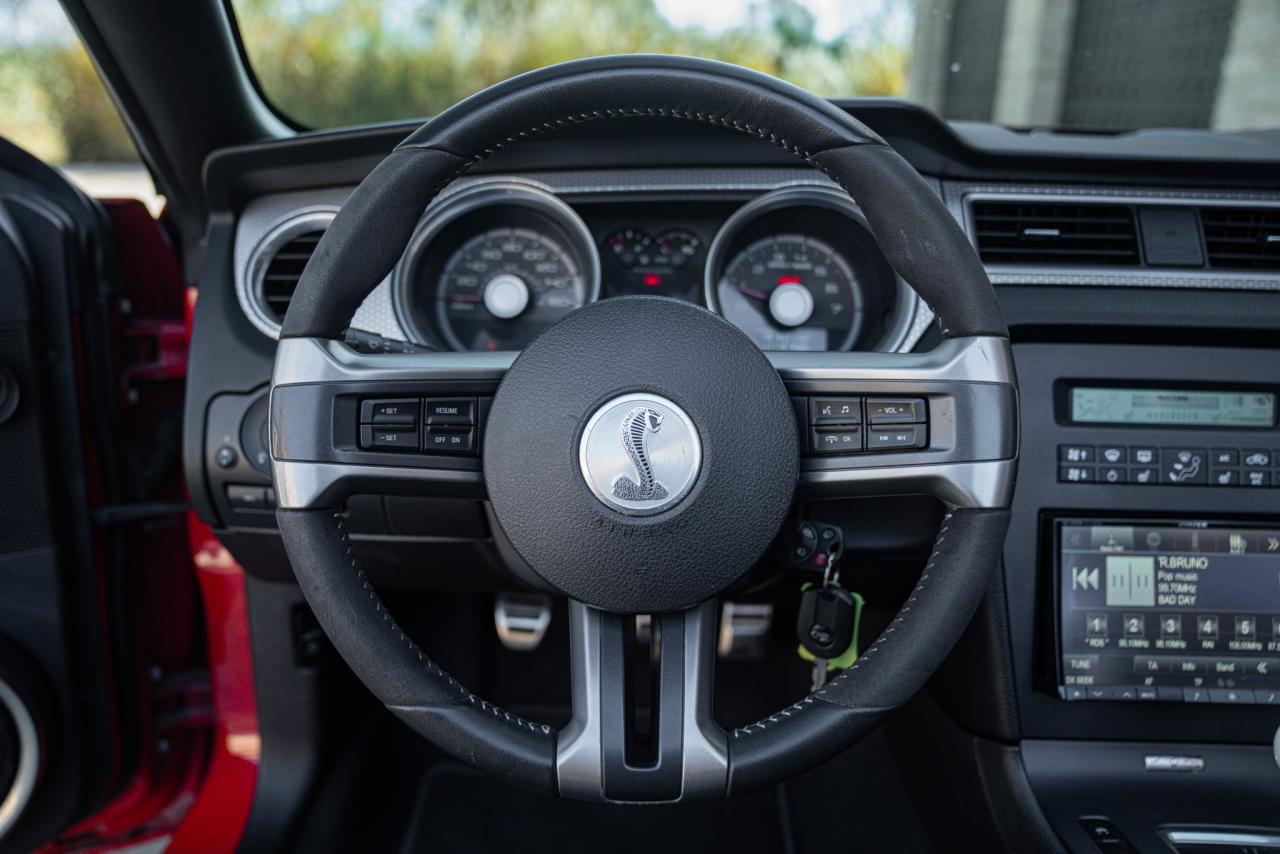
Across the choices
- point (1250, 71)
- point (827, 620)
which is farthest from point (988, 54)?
point (827, 620)

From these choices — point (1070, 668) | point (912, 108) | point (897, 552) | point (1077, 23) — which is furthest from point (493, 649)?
point (1077, 23)

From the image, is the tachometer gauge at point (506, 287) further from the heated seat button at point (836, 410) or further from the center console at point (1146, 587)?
the center console at point (1146, 587)

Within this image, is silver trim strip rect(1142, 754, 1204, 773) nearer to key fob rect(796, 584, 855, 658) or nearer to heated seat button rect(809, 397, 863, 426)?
key fob rect(796, 584, 855, 658)

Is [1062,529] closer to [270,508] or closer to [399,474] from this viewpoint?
[399,474]

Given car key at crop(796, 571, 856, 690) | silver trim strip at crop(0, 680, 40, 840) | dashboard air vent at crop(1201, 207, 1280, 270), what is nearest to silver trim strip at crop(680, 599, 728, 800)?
car key at crop(796, 571, 856, 690)

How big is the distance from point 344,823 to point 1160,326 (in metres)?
1.56

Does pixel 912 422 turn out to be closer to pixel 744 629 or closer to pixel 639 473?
pixel 639 473

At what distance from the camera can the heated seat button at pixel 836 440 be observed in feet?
3.03

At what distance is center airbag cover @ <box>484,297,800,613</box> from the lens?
875 millimetres

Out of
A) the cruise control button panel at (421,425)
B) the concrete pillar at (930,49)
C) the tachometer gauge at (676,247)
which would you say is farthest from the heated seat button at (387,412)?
the concrete pillar at (930,49)

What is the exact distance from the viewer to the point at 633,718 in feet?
3.13

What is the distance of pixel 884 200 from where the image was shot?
2.92 feet

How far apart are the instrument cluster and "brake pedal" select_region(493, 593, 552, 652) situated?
52 centimetres

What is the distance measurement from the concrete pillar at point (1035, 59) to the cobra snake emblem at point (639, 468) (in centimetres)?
127
